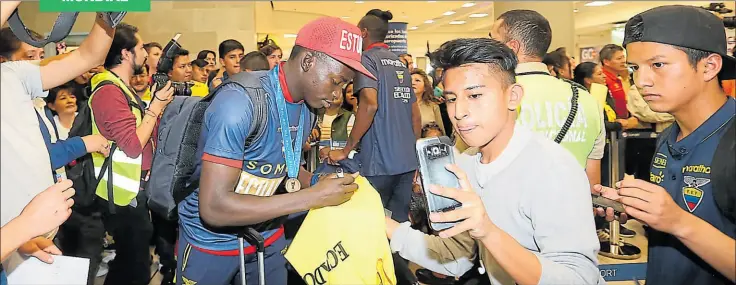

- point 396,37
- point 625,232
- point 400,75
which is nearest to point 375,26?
point 400,75

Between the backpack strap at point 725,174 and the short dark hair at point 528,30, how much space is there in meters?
1.21

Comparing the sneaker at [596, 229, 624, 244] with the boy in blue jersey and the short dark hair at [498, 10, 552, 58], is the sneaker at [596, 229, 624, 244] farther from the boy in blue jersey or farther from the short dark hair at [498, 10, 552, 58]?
the boy in blue jersey

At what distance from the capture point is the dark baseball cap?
1.38m

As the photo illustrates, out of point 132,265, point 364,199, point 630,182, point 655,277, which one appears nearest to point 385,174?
point 132,265

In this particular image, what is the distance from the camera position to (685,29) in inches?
54.3

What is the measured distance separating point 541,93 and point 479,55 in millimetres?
1154

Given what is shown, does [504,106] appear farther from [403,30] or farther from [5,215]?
[403,30]

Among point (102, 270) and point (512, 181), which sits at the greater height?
point (512, 181)

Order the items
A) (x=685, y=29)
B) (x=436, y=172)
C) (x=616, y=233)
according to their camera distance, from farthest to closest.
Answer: (x=616, y=233)
(x=685, y=29)
(x=436, y=172)

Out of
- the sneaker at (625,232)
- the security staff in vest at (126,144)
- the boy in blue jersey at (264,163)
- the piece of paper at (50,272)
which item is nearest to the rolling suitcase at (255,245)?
the boy in blue jersey at (264,163)

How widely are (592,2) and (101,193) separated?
479 inches

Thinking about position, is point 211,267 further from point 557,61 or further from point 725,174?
point 557,61

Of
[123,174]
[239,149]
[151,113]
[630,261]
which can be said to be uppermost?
[151,113]

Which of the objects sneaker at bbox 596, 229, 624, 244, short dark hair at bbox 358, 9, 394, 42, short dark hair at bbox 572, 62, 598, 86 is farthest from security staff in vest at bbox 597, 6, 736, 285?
short dark hair at bbox 572, 62, 598, 86
